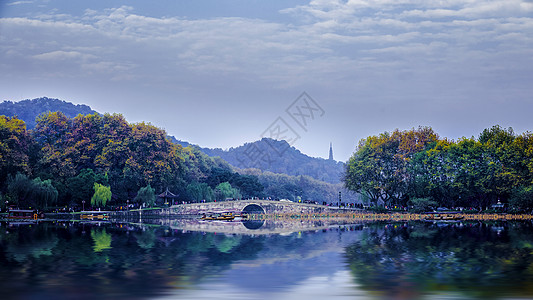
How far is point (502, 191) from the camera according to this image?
85.4m

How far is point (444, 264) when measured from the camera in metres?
36.1

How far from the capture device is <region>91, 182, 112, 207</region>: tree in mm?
85938

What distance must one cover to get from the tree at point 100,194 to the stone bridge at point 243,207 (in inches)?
395

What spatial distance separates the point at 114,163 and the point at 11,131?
15473mm

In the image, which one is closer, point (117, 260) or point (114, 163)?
point (117, 260)

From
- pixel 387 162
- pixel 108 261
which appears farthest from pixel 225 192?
pixel 108 261

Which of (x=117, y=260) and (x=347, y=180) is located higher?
(x=347, y=180)

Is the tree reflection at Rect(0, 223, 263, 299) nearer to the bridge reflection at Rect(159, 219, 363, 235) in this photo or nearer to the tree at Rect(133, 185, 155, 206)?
the bridge reflection at Rect(159, 219, 363, 235)

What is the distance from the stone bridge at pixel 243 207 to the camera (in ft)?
306

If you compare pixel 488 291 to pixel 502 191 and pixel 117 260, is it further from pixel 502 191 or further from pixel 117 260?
pixel 502 191

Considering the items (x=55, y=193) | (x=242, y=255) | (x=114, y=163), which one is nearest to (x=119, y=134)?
(x=114, y=163)

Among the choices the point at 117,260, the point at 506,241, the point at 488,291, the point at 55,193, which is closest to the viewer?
the point at 488,291

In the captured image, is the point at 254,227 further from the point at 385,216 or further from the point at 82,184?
the point at 82,184

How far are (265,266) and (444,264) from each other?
1008 centimetres
